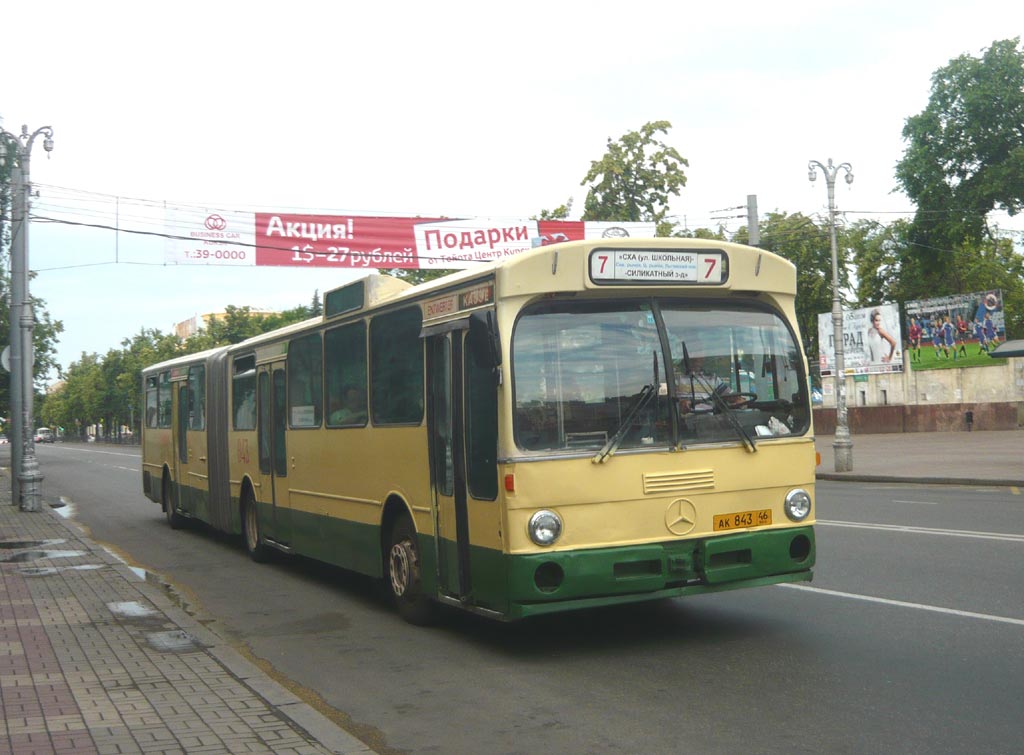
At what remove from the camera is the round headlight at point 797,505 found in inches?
344

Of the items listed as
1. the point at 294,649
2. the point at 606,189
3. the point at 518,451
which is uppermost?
the point at 606,189

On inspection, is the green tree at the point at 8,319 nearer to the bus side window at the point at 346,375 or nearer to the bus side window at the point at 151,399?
the bus side window at the point at 151,399

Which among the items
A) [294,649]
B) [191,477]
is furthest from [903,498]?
[294,649]

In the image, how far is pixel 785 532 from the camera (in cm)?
866

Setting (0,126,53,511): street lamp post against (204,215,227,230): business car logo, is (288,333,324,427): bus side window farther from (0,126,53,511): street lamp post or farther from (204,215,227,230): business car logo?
(204,215,227,230): business car logo

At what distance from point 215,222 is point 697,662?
25245 millimetres

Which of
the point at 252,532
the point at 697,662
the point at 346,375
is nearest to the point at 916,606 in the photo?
the point at 697,662

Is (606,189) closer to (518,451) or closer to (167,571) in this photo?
(167,571)

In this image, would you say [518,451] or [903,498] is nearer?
[518,451]

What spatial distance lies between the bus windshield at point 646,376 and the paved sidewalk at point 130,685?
2490 mm

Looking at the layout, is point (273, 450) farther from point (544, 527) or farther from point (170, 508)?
point (170, 508)

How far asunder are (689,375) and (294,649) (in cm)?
369

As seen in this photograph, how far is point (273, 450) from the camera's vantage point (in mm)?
13930

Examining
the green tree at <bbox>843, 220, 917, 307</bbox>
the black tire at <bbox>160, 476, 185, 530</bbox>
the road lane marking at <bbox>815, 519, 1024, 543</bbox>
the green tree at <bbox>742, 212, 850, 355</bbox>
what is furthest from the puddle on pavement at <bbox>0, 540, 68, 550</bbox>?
the green tree at <bbox>843, 220, 917, 307</bbox>
